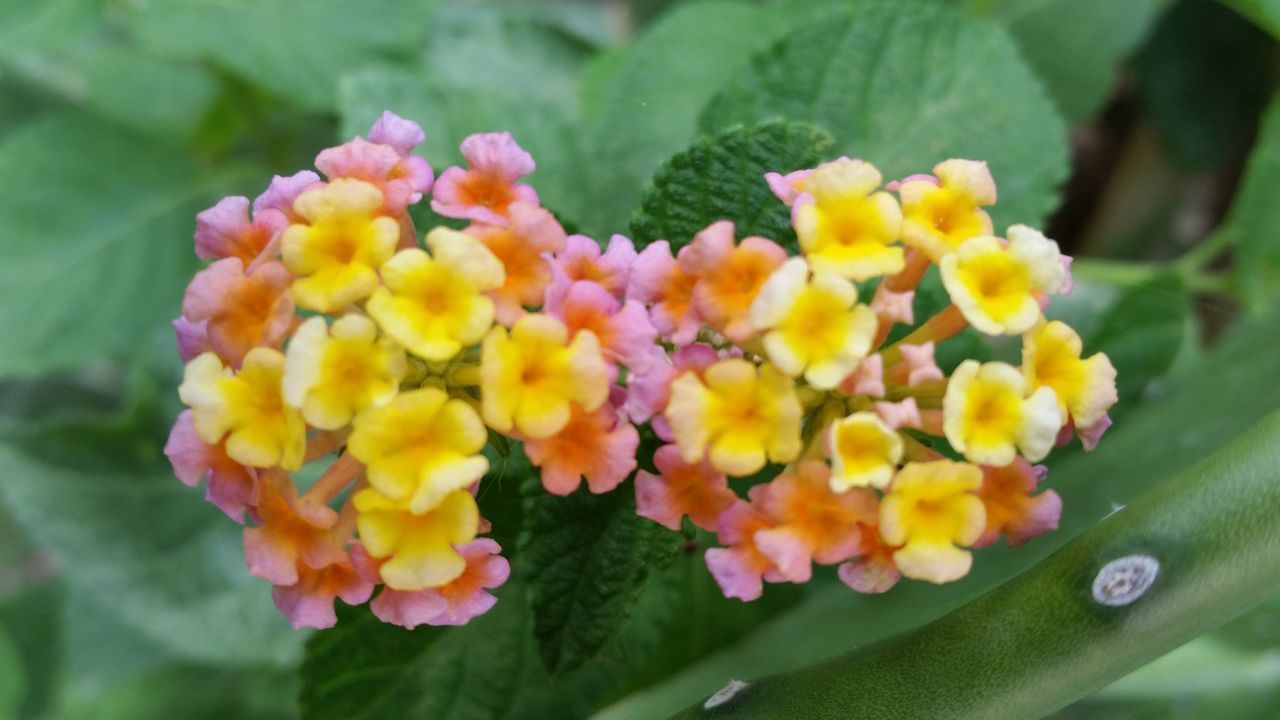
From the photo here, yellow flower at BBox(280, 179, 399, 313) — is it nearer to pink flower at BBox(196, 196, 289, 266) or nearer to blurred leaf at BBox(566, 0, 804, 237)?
pink flower at BBox(196, 196, 289, 266)

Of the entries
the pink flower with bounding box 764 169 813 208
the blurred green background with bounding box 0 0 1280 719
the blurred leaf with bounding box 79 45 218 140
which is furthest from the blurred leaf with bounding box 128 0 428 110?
the pink flower with bounding box 764 169 813 208

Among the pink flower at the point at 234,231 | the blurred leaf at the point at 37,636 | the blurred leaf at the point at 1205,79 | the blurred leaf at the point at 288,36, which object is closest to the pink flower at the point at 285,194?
the pink flower at the point at 234,231

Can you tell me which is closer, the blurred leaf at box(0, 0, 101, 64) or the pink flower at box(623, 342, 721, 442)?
the pink flower at box(623, 342, 721, 442)

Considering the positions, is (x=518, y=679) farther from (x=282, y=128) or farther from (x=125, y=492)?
(x=282, y=128)

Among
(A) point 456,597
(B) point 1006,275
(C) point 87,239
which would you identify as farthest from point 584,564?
(C) point 87,239

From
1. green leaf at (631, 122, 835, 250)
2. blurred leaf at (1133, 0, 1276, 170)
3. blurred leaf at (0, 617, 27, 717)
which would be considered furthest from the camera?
blurred leaf at (1133, 0, 1276, 170)

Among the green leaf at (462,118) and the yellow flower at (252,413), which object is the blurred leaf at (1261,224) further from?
the yellow flower at (252,413)
